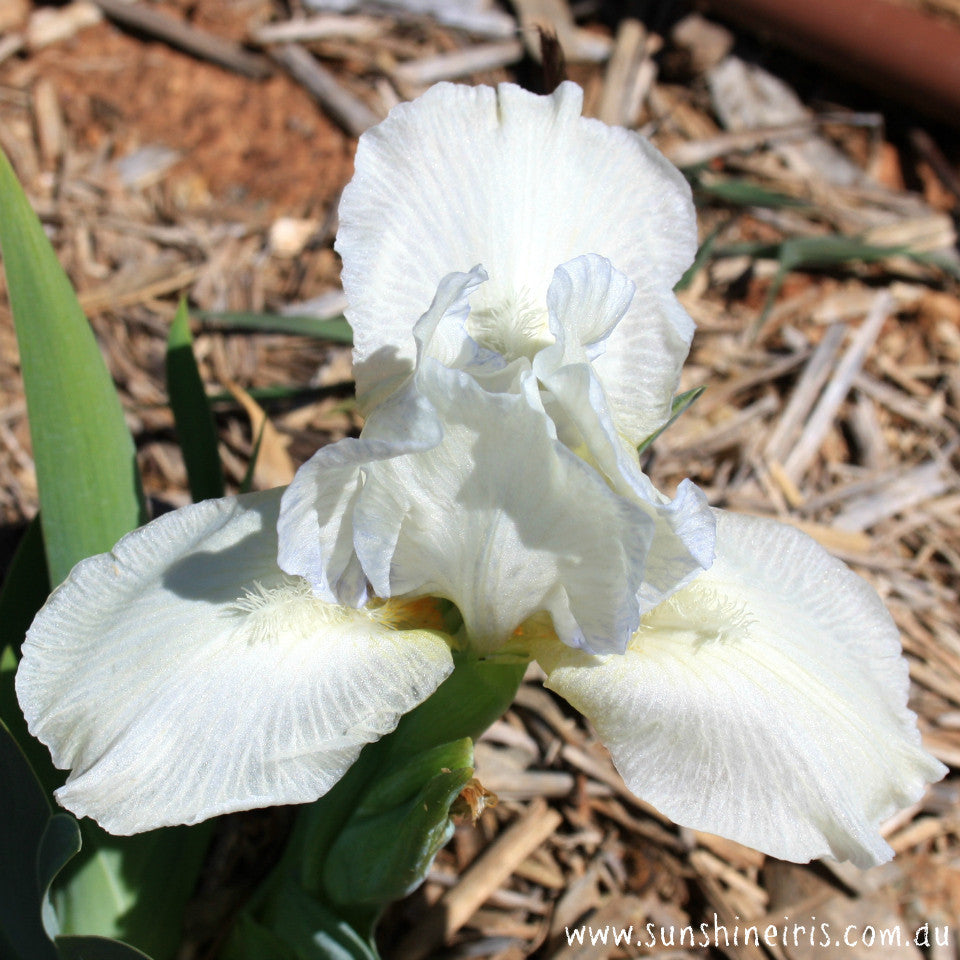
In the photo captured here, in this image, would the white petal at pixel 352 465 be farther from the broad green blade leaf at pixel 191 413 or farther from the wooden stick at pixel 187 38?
the wooden stick at pixel 187 38

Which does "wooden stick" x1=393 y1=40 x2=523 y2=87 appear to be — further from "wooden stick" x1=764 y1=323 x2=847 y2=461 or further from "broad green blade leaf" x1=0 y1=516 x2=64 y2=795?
"broad green blade leaf" x1=0 y1=516 x2=64 y2=795

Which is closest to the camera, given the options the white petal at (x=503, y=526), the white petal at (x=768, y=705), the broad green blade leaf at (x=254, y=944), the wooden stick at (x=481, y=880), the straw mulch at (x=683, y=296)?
the white petal at (x=503, y=526)

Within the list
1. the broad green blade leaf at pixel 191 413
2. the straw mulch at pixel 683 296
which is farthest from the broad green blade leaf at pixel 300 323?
the broad green blade leaf at pixel 191 413

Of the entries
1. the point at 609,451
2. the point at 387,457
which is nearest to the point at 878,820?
the point at 609,451

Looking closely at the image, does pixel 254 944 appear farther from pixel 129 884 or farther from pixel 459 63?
pixel 459 63

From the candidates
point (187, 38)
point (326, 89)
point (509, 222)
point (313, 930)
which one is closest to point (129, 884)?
point (313, 930)

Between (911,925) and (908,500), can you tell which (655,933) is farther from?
(908,500)
